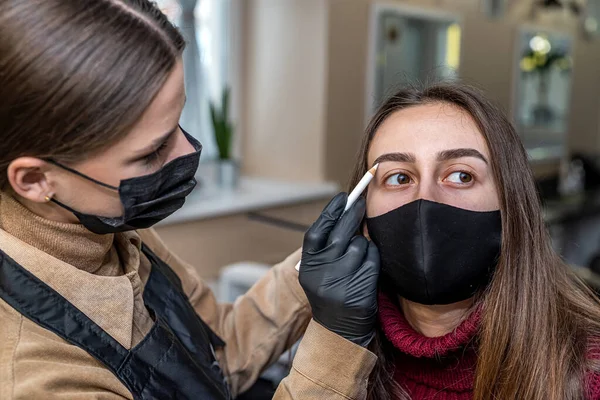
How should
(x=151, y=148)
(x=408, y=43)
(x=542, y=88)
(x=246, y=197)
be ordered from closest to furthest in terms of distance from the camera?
(x=151, y=148), (x=246, y=197), (x=408, y=43), (x=542, y=88)

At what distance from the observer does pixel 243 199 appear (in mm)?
3057

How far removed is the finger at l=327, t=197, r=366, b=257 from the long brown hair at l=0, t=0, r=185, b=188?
1.35 ft

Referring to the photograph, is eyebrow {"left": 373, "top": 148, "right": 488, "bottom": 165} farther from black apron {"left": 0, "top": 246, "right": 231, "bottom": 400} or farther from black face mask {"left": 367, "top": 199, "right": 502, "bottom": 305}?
black apron {"left": 0, "top": 246, "right": 231, "bottom": 400}

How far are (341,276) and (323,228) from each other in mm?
103

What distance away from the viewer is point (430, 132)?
1194mm

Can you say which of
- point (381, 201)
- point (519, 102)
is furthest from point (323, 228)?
point (519, 102)

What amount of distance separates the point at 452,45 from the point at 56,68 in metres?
3.51

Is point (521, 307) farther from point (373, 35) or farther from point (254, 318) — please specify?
point (373, 35)

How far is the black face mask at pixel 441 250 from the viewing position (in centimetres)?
115

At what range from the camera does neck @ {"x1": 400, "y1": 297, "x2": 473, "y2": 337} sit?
1245mm

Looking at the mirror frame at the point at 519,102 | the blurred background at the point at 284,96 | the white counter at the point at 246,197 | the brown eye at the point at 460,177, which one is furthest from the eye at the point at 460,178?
the mirror frame at the point at 519,102

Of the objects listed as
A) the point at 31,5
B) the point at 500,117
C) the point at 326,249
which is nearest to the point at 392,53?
the point at 500,117

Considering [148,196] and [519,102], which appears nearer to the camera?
[148,196]

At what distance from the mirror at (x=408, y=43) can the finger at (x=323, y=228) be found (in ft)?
7.34
